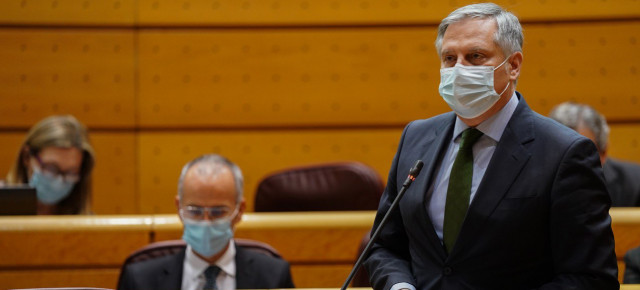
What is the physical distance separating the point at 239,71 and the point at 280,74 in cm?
25

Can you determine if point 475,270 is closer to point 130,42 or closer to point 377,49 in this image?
point 377,49

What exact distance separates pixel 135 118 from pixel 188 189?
203 cm

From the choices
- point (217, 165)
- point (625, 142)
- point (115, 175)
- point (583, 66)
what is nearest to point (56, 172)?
point (115, 175)

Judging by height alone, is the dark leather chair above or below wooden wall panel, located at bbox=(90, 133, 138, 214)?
above

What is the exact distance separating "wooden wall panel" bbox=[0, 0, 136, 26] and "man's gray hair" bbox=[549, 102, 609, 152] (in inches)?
99.8

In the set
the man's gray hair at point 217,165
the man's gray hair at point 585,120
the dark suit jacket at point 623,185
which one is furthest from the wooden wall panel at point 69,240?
the dark suit jacket at point 623,185

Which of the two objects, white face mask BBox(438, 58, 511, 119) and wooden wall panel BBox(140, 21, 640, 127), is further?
wooden wall panel BBox(140, 21, 640, 127)

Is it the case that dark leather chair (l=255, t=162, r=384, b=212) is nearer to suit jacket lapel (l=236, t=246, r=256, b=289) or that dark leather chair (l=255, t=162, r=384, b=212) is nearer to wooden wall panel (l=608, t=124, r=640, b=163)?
suit jacket lapel (l=236, t=246, r=256, b=289)

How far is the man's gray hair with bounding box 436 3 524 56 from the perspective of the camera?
1553 mm

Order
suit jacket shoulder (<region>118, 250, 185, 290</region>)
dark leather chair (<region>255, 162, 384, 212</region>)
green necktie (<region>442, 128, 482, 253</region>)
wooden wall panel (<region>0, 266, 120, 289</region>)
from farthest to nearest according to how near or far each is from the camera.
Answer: dark leather chair (<region>255, 162, 384, 212</region>) → wooden wall panel (<region>0, 266, 120, 289</region>) → suit jacket shoulder (<region>118, 250, 185, 290</region>) → green necktie (<region>442, 128, 482, 253</region>)

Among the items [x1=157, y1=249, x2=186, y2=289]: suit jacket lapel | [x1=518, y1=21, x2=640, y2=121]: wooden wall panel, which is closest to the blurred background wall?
[x1=518, y1=21, x2=640, y2=121]: wooden wall panel

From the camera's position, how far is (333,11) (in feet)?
15.1

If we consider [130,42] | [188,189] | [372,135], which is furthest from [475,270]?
[130,42]

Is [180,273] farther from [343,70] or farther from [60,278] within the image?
[343,70]
